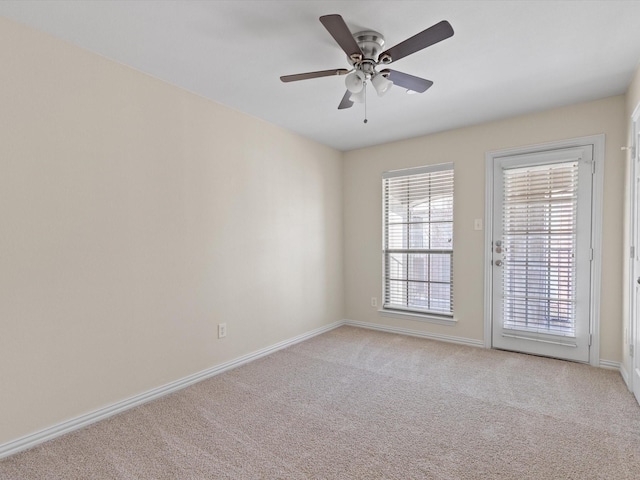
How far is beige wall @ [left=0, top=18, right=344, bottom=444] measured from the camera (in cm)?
192

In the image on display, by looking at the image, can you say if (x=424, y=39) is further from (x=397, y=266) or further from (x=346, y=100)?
(x=397, y=266)

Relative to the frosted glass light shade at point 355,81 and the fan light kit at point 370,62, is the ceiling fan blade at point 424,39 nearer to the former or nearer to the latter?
the fan light kit at point 370,62

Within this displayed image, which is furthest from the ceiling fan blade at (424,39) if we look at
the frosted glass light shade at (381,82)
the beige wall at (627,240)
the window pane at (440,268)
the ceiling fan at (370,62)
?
the window pane at (440,268)

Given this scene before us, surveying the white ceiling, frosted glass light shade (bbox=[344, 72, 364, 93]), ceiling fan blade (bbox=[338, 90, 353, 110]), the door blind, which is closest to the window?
the door blind

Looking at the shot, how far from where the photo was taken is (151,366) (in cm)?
253

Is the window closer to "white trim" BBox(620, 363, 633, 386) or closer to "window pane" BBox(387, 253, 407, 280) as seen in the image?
"window pane" BBox(387, 253, 407, 280)

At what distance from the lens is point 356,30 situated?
6.52 ft

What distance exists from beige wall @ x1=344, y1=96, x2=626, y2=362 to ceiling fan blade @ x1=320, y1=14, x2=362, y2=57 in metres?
2.27

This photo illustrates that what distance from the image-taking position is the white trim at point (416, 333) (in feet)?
12.1

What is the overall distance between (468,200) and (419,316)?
1.44 meters

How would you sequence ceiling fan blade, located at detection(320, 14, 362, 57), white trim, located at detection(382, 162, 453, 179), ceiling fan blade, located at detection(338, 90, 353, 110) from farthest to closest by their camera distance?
white trim, located at detection(382, 162, 453, 179)
ceiling fan blade, located at detection(338, 90, 353, 110)
ceiling fan blade, located at detection(320, 14, 362, 57)

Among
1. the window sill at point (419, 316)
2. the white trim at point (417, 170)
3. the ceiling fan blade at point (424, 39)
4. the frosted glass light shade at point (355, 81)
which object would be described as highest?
the ceiling fan blade at point (424, 39)

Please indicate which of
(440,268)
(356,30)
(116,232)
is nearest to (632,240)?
(440,268)

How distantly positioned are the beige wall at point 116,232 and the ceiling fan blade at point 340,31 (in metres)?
1.54
